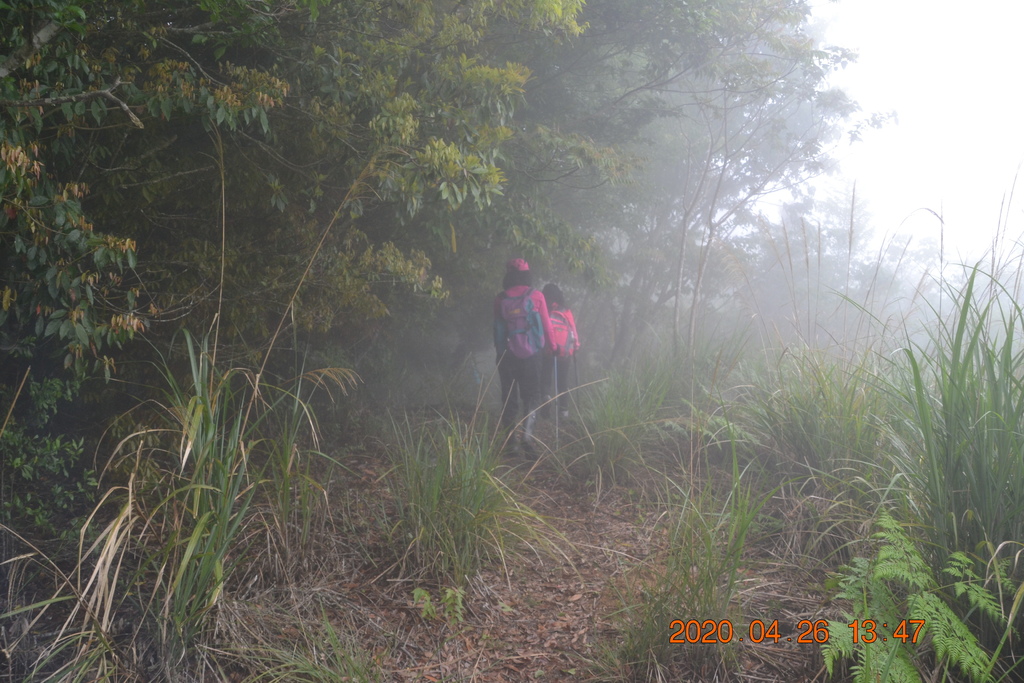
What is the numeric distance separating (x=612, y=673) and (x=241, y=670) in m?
1.41

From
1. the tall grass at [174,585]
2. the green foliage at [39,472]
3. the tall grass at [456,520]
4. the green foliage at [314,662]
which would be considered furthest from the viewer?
the tall grass at [456,520]

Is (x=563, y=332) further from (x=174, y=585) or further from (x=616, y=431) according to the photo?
(x=174, y=585)

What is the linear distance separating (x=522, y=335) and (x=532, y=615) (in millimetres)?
2751

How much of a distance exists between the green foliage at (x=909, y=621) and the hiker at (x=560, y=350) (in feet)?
12.0

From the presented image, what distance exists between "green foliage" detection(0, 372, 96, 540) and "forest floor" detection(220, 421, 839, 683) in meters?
0.98

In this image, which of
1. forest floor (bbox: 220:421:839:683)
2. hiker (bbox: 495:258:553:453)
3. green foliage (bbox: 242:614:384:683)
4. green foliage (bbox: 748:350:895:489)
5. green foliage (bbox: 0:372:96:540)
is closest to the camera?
Result: green foliage (bbox: 242:614:384:683)

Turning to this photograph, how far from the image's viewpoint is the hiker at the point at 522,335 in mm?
5559

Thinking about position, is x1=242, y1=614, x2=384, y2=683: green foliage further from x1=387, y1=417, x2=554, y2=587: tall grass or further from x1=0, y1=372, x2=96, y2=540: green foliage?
x1=0, y1=372, x2=96, y2=540: green foliage

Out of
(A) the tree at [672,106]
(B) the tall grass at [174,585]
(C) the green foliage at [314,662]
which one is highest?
(A) the tree at [672,106]

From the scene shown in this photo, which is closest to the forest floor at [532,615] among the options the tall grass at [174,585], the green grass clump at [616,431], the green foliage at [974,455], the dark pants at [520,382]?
the tall grass at [174,585]

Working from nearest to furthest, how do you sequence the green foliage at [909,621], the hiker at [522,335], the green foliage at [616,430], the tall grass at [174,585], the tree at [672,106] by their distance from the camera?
the green foliage at [909,621] → the tall grass at [174,585] → the green foliage at [616,430] → the hiker at [522,335] → the tree at [672,106]

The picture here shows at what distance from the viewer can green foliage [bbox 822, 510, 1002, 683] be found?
2.05 m
